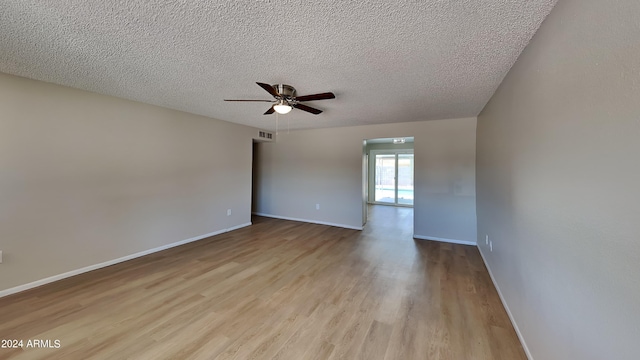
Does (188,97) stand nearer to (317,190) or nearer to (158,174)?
(158,174)

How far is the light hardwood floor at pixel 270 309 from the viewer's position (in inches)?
64.5

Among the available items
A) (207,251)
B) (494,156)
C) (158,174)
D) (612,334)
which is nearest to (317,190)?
(207,251)

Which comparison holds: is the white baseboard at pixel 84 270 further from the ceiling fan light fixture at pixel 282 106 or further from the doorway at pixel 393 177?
the doorway at pixel 393 177

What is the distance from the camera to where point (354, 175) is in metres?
4.97

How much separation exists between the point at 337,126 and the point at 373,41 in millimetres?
3289

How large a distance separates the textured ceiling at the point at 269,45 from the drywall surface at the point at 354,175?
1.45m

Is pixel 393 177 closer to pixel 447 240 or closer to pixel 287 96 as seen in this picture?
pixel 447 240

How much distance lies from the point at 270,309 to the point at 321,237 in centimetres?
230

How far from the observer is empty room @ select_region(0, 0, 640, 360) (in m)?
1.00

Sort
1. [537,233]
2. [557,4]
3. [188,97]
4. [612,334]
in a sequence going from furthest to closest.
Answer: [188,97]
[537,233]
[557,4]
[612,334]

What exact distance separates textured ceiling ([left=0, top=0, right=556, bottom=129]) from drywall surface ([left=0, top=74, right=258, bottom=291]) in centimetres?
35

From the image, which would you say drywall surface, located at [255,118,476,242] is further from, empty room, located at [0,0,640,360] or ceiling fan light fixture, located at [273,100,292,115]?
ceiling fan light fixture, located at [273,100,292,115]

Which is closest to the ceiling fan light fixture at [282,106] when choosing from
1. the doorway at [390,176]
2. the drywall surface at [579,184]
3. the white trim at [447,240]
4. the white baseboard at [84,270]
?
the drywall surface at [579,184]

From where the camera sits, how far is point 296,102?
2.76 metres
